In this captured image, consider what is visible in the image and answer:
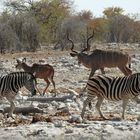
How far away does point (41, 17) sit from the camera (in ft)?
184

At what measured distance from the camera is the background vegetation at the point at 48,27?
151ft

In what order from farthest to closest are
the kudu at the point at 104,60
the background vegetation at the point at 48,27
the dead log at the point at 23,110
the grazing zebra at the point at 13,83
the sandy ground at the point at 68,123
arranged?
the background vegetation at the point at 48,27 → the kudu at the point at 104,60 → the dead log at the point at 23,110 → the grazing zebra at the point at 13,83 → the sandy ground at the point at 68,123

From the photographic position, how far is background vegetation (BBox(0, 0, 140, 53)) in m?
46.0

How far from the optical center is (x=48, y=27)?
5528 centimetres

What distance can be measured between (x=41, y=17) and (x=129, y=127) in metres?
46.4

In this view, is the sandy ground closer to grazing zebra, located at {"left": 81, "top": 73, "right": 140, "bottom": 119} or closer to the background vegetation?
grazing zebra, located at {"left": 81, "top": 73, "right": 140, "bottom": 119}

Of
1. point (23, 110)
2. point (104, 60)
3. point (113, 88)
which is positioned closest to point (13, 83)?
point (23, 110)

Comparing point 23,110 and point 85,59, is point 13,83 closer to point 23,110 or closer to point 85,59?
point 23,110

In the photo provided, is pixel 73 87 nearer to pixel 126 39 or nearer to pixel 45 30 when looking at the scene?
pixel 45 30

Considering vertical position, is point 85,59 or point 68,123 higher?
point 85,59

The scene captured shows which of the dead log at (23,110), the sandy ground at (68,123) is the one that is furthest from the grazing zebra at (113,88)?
the dead log at (23,110)

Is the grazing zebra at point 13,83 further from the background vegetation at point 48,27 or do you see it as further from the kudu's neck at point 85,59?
the background vegetation at point 48,27

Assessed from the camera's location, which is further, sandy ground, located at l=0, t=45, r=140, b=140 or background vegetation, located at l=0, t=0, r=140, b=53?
background vegetation, located at l=0, t=0, r=140, b=53

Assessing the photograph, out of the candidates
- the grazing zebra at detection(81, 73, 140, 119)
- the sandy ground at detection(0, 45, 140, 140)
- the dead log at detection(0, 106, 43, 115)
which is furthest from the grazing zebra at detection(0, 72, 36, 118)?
the grazing zebra at detection(81, 73, 140, 119)
